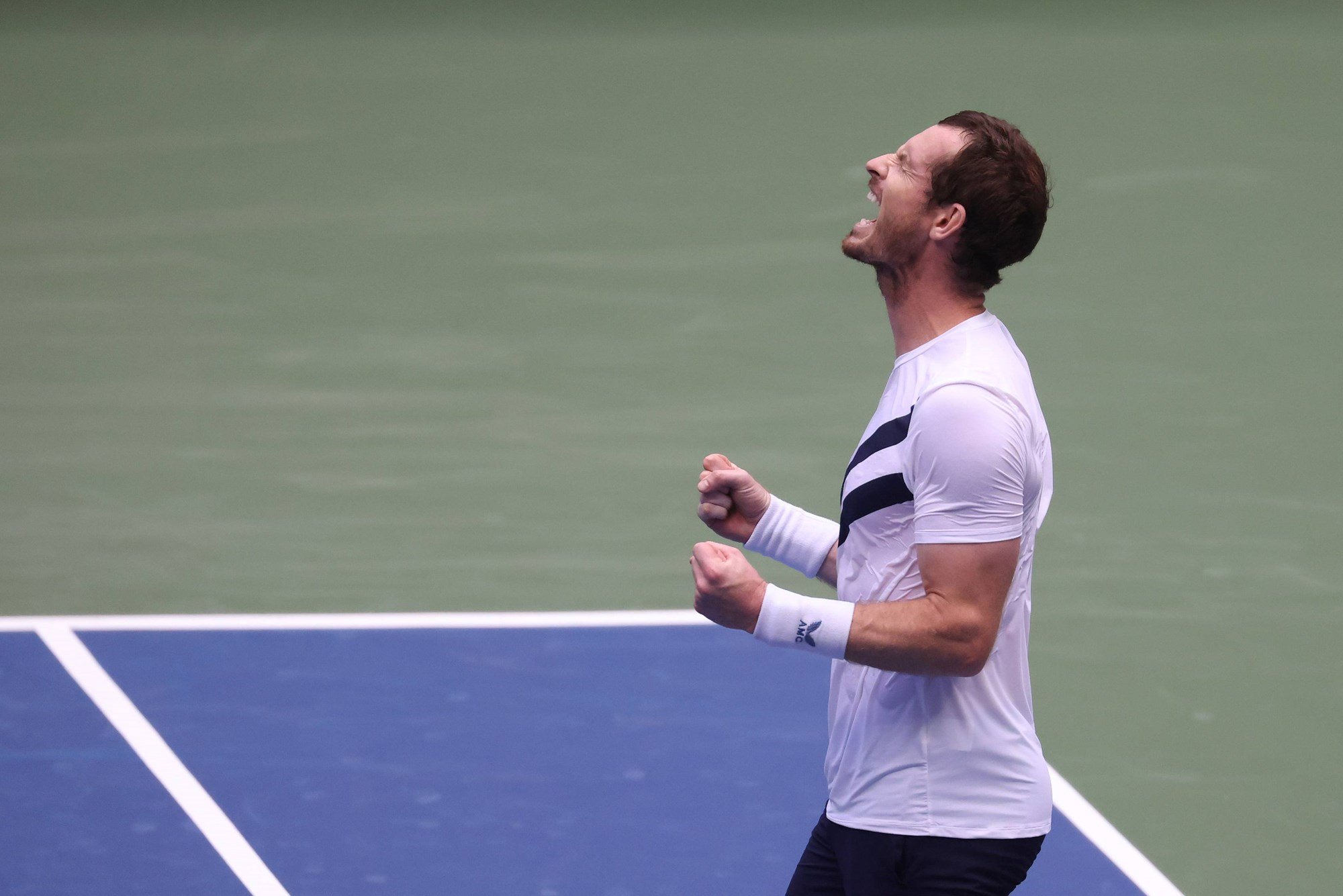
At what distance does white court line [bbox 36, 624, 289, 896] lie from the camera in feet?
16.2

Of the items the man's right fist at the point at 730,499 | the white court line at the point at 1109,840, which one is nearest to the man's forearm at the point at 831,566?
the man's right fist at the point at 730,499

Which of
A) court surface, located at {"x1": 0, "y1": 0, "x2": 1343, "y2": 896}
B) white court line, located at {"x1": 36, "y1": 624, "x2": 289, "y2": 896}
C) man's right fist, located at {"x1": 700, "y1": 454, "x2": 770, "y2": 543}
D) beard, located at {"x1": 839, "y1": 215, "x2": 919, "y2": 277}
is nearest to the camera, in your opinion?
beard, located at {"x1": 839, "y1": 215, "x2": 919, "y2": 277}

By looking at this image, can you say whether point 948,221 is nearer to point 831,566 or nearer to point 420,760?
point 831,566

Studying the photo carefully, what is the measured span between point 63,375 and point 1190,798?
230 inches

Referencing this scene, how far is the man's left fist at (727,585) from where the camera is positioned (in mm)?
2971

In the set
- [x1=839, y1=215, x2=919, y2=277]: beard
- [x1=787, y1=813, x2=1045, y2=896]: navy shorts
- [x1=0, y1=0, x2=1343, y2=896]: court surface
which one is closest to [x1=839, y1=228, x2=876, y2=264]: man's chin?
[x1=839, y1=215, x2=919, y2=277]: beard

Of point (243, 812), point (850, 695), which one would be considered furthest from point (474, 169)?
point (850, 695)

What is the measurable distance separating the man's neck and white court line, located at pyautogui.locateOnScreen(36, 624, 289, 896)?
2.65 meters

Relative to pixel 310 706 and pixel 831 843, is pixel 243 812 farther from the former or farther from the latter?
pixel 831 843

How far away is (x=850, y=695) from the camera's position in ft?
10.5

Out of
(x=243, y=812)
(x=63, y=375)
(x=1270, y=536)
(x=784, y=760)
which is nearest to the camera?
(x=243, y=812)

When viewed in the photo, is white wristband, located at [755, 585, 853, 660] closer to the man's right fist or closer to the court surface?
the man's right fist

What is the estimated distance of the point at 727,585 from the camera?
2.97 metres

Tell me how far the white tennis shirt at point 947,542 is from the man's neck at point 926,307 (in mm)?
38
